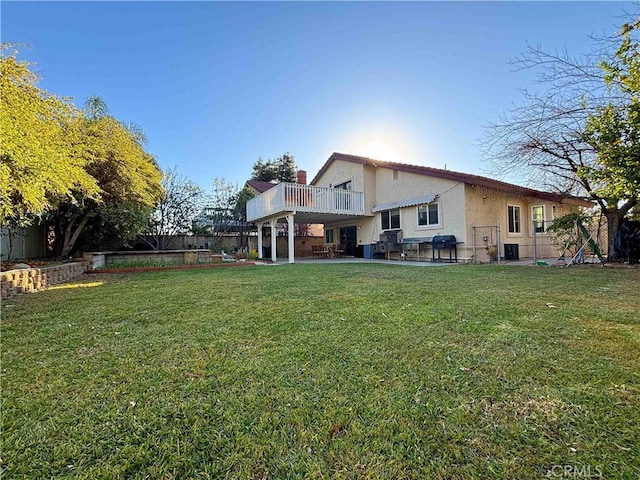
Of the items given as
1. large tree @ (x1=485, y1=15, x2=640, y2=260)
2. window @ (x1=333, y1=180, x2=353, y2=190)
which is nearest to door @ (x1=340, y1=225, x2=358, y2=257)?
window @ (x1=333, y1=180, x2=353, y2=190)

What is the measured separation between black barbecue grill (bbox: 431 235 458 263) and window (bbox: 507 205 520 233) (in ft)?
11.4

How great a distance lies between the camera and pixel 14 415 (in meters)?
1.96

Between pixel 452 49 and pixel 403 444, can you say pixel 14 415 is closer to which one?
pixel 403 444

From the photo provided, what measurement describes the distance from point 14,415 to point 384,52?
1136 centimetres

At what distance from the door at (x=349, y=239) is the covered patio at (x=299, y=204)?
1.42 meters

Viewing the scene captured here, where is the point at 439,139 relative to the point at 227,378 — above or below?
above

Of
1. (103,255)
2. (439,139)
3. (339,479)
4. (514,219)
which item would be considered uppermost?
(439,139)

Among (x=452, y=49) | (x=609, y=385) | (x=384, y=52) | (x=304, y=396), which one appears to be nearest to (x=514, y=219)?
(x=452, y=49)

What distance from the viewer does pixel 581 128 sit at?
30.1 feet

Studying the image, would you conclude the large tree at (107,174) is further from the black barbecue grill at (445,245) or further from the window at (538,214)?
the window at (538,214)

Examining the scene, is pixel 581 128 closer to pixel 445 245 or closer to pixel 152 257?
pixel 445 245

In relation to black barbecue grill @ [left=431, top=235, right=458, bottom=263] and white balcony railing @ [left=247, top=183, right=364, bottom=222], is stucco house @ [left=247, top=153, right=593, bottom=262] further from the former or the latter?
black barbecue grill @ [left=431, top=235, right=458, bottom=263]

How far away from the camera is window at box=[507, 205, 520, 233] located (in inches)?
572

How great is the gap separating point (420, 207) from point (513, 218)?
4.44m
